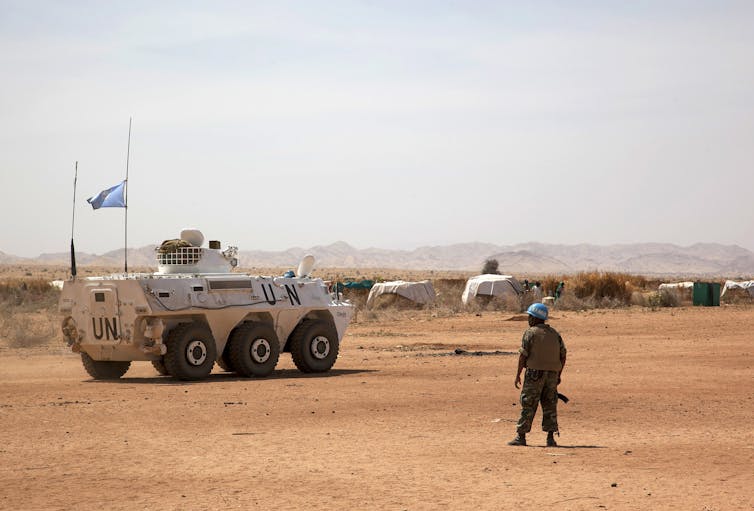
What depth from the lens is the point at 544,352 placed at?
1230 cm

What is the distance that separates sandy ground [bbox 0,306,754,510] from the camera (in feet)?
32.2

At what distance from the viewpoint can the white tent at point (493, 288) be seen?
5006cm

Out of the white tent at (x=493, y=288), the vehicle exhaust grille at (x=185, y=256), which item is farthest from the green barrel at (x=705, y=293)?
the vehicle exhaust grille at (x=185, y=256)

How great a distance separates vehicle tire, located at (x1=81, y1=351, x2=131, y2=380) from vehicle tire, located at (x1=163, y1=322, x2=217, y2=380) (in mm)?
1645

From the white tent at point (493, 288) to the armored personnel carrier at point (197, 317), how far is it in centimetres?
2737

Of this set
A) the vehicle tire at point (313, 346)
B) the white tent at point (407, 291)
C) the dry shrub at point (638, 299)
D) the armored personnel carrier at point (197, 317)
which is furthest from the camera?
the dry shrub at point (638, 299)

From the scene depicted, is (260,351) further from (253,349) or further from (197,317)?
(197,317)

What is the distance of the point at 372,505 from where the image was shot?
30.8ft

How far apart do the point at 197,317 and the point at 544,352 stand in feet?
32.2

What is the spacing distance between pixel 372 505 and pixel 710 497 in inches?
106

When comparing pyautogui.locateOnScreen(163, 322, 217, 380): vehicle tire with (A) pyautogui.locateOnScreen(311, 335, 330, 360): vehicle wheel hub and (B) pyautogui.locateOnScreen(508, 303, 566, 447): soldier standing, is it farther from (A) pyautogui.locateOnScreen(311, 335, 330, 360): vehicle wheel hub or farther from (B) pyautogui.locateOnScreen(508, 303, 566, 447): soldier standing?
(B) pyautogui.locateOnScreen(508, 303, 566, 447): soldier standing

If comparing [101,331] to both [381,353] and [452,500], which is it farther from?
[452,500]

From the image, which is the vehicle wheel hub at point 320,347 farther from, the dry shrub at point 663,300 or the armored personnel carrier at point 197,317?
the dry shrub at point 663,300

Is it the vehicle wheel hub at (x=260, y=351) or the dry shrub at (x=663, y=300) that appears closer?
the vehicle wheel hub at (x=260, y=351)
